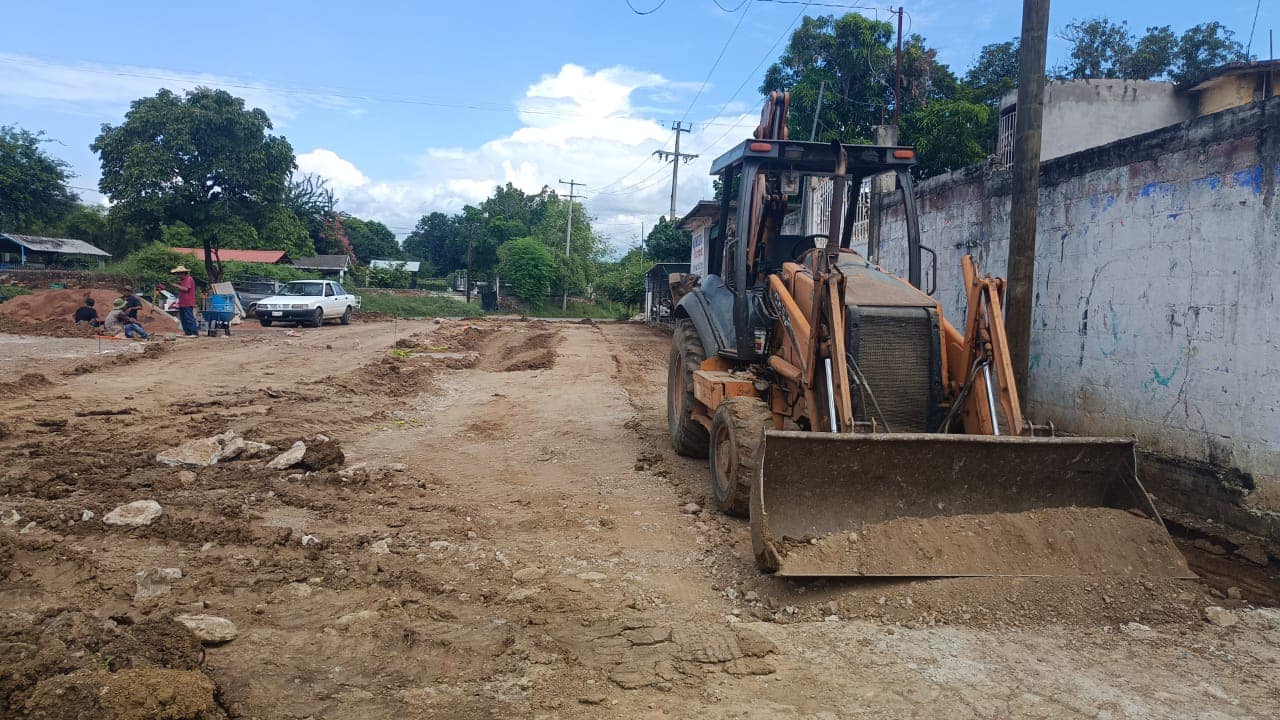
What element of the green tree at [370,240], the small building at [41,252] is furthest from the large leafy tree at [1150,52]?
the green tree at [370,240]

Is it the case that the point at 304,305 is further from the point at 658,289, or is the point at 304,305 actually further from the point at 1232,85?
the point at 1232,85

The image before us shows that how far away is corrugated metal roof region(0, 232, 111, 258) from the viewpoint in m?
41.9

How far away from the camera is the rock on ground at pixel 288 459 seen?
21.9ft

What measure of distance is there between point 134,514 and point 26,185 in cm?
5115

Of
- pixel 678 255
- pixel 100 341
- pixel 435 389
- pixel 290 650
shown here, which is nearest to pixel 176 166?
pixel 100 341

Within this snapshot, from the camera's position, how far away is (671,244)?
120 ft

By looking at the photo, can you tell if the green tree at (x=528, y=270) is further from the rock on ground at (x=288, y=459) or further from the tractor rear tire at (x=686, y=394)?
the rock on ground at (x=288, y=459)

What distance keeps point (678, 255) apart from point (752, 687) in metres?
34.0

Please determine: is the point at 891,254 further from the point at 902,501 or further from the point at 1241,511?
the point at 902,501

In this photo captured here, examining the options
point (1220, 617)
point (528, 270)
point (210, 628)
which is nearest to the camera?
point (210, 628)

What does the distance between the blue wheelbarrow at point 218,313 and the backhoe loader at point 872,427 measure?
59.6 feet

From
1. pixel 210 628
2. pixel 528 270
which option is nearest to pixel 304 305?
pixel 210 628

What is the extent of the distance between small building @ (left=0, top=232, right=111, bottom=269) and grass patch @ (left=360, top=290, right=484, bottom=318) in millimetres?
15725

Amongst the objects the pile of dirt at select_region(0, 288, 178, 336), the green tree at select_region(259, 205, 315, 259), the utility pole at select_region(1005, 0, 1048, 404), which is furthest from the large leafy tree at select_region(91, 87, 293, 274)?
the utility pole at select_region(1005, 0, 1048, 404)
